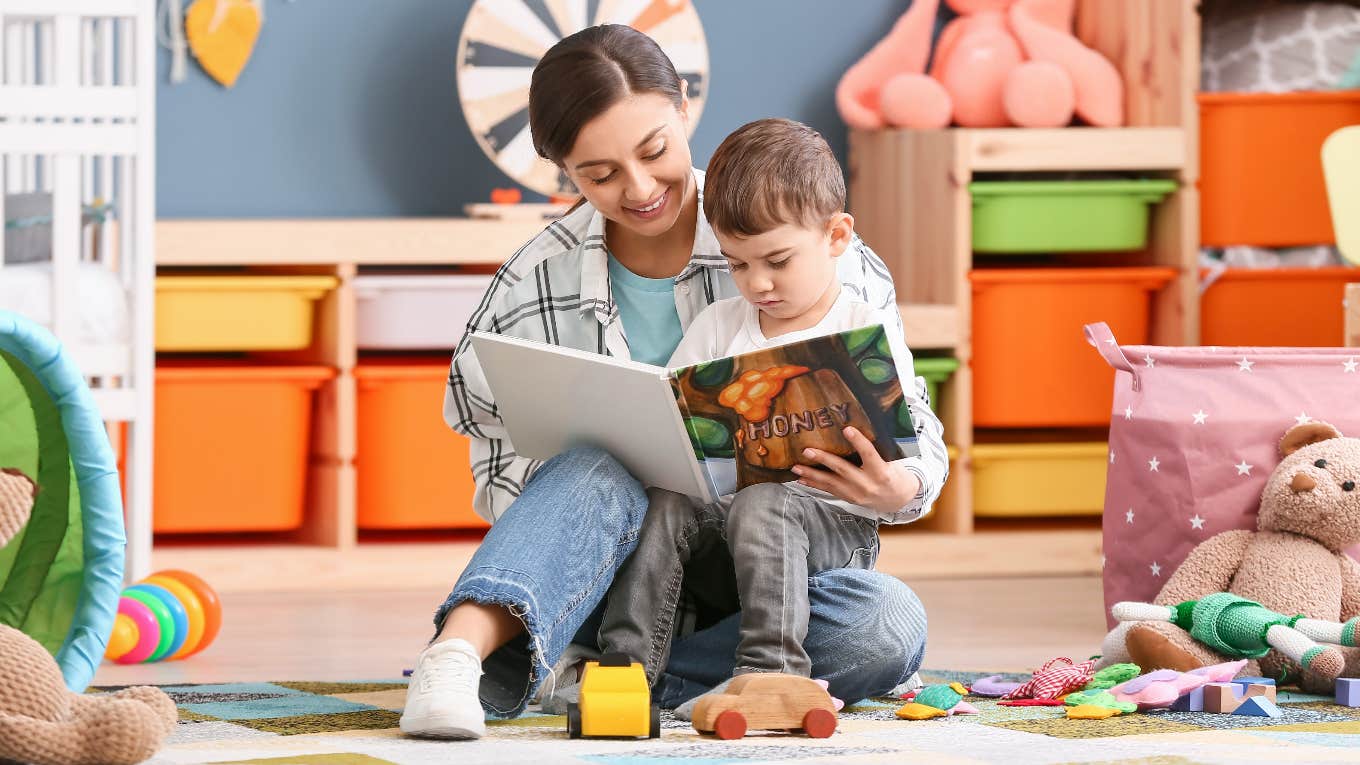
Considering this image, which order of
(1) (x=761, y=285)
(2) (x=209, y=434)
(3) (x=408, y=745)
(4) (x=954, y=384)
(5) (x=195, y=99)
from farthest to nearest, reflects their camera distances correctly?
(5) (x=195, y=99)
(4) (x=954, y=384)
(2) (x=209, y=434)
(1) (x=761, y=285)
(3) (x=408, y=745)

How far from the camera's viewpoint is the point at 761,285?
148cm

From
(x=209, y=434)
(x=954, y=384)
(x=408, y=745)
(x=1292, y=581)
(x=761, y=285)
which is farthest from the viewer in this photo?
(x=954, y=384)

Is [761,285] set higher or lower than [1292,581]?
higher

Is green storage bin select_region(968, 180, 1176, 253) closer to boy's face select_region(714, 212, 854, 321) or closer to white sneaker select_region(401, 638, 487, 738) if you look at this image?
boy's face select_region(714, 212, 854, 321)

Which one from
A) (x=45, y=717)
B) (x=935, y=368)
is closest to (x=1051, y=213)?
(x=935, y=368)

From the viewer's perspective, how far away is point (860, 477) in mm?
1398

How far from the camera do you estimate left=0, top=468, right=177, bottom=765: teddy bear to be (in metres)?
1.14

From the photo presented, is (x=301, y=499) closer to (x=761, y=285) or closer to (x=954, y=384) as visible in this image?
(x=954, y=384)

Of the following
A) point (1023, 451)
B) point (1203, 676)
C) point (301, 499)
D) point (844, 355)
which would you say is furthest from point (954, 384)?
point (844, 355)

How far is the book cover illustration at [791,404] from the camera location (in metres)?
1.31

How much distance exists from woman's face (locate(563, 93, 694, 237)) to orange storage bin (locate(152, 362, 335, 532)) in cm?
126

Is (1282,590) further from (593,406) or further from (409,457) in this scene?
(409,457)

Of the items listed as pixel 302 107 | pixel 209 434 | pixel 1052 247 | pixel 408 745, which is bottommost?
pixel 408 745

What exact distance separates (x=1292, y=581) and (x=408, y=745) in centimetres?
93
